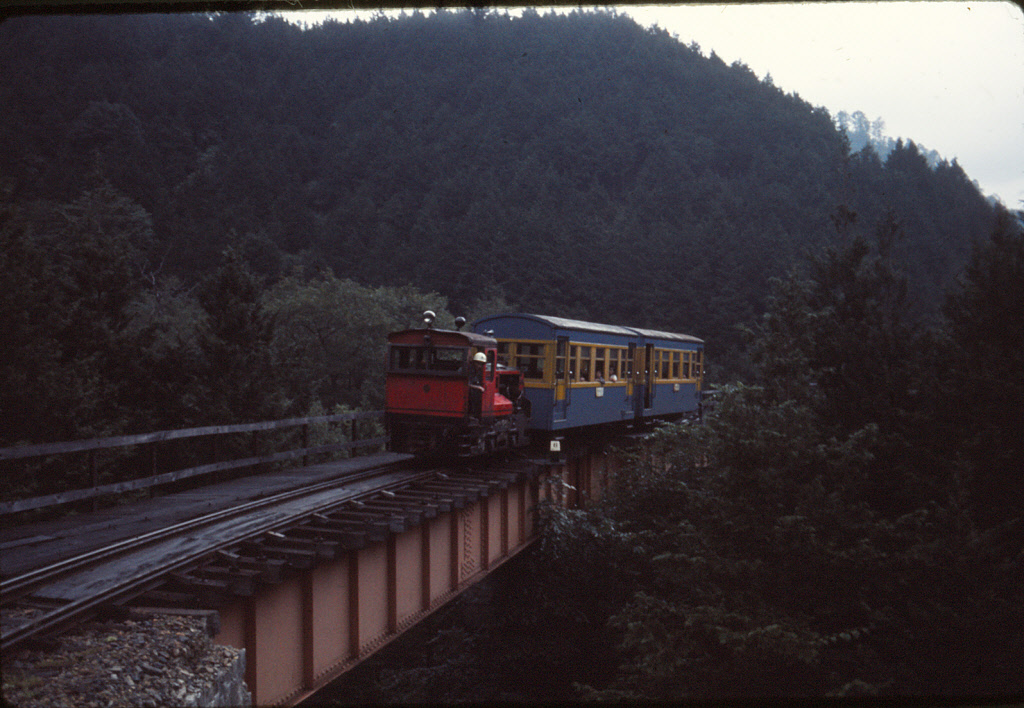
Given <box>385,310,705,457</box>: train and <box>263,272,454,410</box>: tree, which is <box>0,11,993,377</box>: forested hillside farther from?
<box>385,310,705,457</box>: train

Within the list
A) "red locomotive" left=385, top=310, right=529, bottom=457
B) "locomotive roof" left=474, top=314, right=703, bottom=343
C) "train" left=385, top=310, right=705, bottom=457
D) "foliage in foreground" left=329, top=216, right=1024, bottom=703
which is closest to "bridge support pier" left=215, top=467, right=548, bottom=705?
"red locomotive" left=385, top=310, right=529, bottom=457

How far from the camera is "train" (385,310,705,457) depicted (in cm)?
1317

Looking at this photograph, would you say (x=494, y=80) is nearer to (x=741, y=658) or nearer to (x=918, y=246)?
(x=918, y=246)

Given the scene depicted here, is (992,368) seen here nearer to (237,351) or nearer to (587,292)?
(237,351)

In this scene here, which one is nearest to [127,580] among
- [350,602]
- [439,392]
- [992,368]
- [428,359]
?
[350,602]

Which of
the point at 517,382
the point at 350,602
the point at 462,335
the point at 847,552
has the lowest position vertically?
the point at 847,552

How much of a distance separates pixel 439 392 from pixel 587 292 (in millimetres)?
49287

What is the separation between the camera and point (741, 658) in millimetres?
12453

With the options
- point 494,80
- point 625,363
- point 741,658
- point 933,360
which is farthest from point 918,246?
point 494,80

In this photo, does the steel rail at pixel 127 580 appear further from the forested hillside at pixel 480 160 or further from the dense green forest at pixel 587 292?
the forested hillside at pixel 480 160

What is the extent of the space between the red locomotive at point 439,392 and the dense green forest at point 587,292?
160 inches

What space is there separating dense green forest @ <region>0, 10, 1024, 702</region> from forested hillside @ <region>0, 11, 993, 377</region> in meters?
0.39

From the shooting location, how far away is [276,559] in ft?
24.3

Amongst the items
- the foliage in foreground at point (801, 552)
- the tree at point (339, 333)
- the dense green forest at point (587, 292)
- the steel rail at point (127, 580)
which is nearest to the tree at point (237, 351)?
the dense green forest at point (587, 292)
